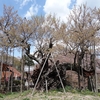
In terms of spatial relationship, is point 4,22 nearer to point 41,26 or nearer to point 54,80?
point 41,26

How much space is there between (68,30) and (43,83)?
13.4ft

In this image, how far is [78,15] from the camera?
10.6 meters

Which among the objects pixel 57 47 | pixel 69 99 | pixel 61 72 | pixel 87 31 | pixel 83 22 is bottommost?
pixel 69 99

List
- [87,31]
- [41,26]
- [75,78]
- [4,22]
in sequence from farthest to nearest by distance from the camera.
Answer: [75,78], [4,22], [41,26], [87,31]

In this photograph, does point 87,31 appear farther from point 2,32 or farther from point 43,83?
point 2,32

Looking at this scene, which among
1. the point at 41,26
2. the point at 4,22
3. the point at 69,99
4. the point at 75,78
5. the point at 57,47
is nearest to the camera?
the point at 69,99

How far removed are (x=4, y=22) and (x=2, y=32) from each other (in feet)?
3.01

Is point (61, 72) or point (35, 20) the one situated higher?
point (35, 20)

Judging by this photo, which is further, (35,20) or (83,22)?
(35,20)

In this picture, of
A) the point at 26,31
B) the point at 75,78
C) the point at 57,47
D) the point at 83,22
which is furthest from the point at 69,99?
the point at 75,78

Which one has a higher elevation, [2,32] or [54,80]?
[2,32]

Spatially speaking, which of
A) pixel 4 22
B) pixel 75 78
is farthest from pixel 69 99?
pixel 4 22

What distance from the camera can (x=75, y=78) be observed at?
48.7 ft

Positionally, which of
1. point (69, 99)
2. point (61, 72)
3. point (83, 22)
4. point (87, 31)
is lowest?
point (69, 99)
